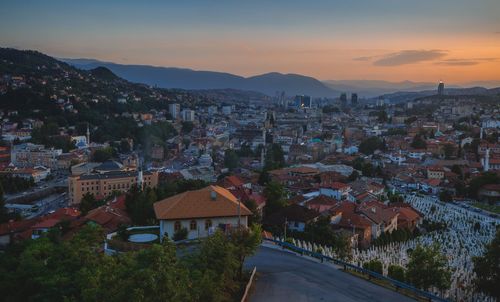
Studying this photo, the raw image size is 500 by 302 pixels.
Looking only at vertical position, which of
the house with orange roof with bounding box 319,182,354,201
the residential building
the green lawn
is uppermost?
the house with orange roof with bounding box 319,182,354,201

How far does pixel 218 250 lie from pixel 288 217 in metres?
7.12

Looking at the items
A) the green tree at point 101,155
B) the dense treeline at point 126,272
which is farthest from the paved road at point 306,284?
the green tree at point 101,155

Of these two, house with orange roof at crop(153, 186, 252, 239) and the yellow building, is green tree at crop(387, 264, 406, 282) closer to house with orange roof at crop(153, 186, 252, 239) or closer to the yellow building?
house with orange roof at crop(153, 186, 252, 239)

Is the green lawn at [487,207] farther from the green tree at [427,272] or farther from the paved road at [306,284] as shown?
the paved road at [306,284]

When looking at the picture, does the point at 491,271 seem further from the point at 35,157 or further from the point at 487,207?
the point at 35,157

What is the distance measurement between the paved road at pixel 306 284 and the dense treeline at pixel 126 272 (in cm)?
48

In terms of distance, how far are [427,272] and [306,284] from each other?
1.92 meters

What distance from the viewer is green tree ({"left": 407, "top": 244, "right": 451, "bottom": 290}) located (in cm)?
773

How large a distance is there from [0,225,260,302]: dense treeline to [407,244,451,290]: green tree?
2531mm

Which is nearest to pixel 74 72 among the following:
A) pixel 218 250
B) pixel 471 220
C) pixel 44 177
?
pixel 44 177

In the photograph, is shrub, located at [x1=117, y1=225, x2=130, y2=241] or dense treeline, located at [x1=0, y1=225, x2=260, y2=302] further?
shrub, located at [x1=117, y1=225, x2=130, y2=241]

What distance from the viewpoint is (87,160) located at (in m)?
38.2

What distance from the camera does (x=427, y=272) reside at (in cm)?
777

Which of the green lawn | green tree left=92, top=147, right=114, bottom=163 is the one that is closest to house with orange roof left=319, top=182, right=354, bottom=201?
the green lawn
